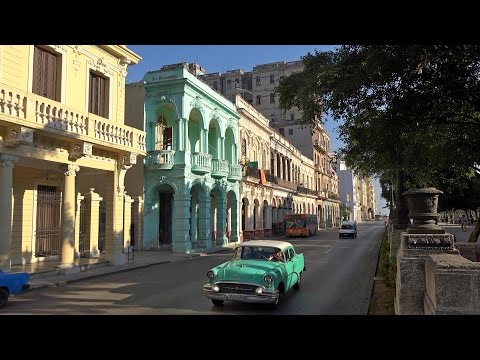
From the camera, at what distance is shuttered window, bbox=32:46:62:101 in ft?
51.5

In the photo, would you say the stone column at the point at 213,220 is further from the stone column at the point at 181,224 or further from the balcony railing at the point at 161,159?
the balcony railing at the point at 161,159

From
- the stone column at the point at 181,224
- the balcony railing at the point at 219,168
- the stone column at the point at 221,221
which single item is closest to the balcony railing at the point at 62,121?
the stone column at the point at 181,224

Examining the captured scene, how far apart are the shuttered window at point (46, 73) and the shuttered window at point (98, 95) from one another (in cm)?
207

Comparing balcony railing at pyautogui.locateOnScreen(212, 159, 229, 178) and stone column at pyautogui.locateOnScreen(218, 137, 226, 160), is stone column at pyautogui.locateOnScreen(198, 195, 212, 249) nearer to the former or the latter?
balcony railing at pyautogui.locateOnScreen(212, 159, 229, 178)

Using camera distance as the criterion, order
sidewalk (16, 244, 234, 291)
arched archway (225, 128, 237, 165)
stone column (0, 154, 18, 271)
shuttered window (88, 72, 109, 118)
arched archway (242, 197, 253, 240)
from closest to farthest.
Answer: stone column (0, 154, 18, 271)
sidewalk (16, 244, 234, 291)
shuttered window (88, 72, 109, 118)
arched archway (225, 128, 237, 165)
arched archway (242, 197, 253, 240)

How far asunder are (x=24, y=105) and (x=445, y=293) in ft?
44.3

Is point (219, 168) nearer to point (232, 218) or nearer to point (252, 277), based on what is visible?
point (232, 218)

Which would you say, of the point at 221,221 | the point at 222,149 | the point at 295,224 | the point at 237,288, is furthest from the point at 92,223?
the point at 295,224

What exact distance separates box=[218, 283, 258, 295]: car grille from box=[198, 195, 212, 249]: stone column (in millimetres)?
19597

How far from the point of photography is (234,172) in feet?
109

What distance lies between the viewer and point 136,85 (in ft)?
89.0

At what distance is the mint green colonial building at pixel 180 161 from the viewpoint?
26109 mm

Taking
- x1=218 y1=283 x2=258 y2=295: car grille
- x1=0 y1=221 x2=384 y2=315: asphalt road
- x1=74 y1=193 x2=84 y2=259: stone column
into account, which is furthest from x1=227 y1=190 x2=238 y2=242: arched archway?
x1=218 y1=283 x2=258 y2=295: car grille
